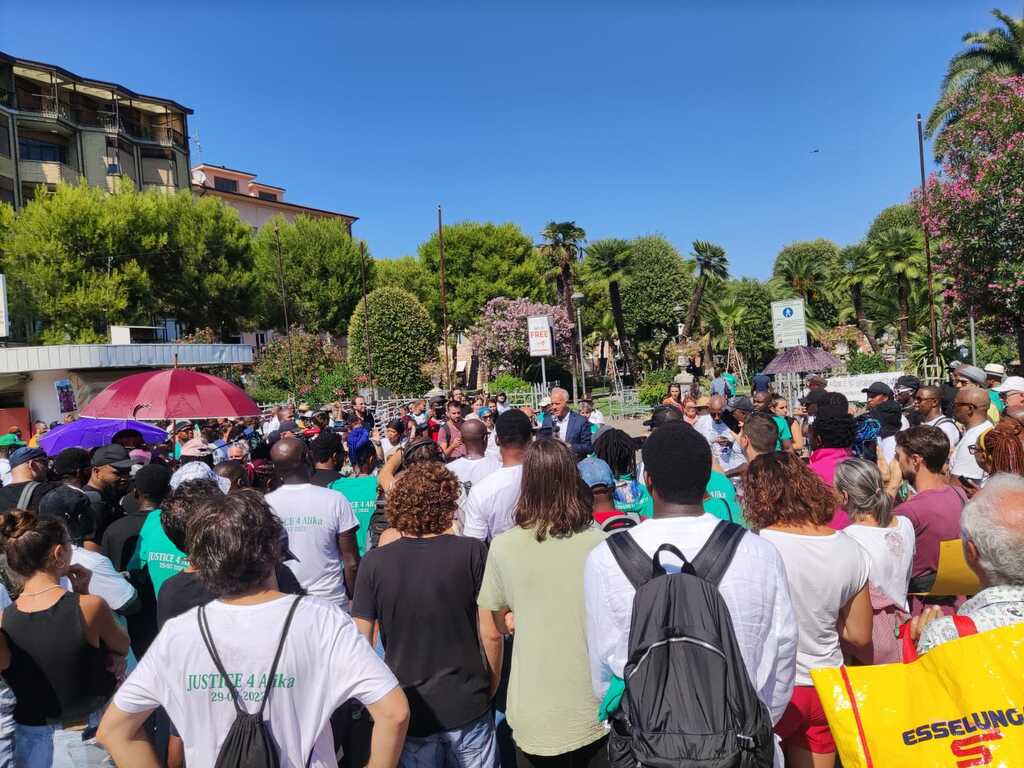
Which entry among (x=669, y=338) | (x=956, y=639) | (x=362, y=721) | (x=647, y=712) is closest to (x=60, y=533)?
(x=362, y=721)

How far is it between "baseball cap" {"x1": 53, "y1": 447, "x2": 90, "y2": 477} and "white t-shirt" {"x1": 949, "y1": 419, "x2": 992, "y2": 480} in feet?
21.0

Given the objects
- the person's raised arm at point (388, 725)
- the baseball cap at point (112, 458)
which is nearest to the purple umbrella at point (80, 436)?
the baseball cap at point (112, 458)

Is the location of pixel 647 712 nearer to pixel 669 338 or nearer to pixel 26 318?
pixel 26 318

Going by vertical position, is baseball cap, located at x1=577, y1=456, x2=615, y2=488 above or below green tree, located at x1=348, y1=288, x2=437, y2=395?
below

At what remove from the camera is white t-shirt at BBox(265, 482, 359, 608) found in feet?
12.5

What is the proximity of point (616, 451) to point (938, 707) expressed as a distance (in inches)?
114

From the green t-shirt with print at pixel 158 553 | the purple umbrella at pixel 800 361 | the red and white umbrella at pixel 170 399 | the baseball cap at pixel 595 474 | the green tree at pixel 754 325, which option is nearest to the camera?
the green t-shirt with print at pixel 158 553

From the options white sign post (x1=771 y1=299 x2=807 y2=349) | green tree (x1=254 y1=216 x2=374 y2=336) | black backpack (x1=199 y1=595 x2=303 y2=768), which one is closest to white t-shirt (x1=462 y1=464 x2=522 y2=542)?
black backpack (x1=199 y1=595 x2=303 y2=768)

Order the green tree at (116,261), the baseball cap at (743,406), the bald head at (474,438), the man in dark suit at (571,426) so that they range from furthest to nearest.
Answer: the green tree at (116,261) → the baseball cap at (743,406) → the man in dark suit at (571,426) → the bald head at (474,438)

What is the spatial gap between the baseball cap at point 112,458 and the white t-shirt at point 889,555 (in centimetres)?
494

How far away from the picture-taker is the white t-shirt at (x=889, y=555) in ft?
9.97

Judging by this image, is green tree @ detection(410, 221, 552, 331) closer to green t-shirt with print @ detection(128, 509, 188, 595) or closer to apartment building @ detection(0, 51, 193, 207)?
apartment building @ detection(0, 51, 193, 207)

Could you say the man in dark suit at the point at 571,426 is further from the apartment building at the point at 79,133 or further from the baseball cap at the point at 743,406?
the apartment building at the point at 79,133

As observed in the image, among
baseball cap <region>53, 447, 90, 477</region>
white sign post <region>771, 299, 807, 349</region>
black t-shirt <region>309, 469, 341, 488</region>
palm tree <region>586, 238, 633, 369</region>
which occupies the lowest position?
black t-shirt <region>309, 469, 341, 488</region>
